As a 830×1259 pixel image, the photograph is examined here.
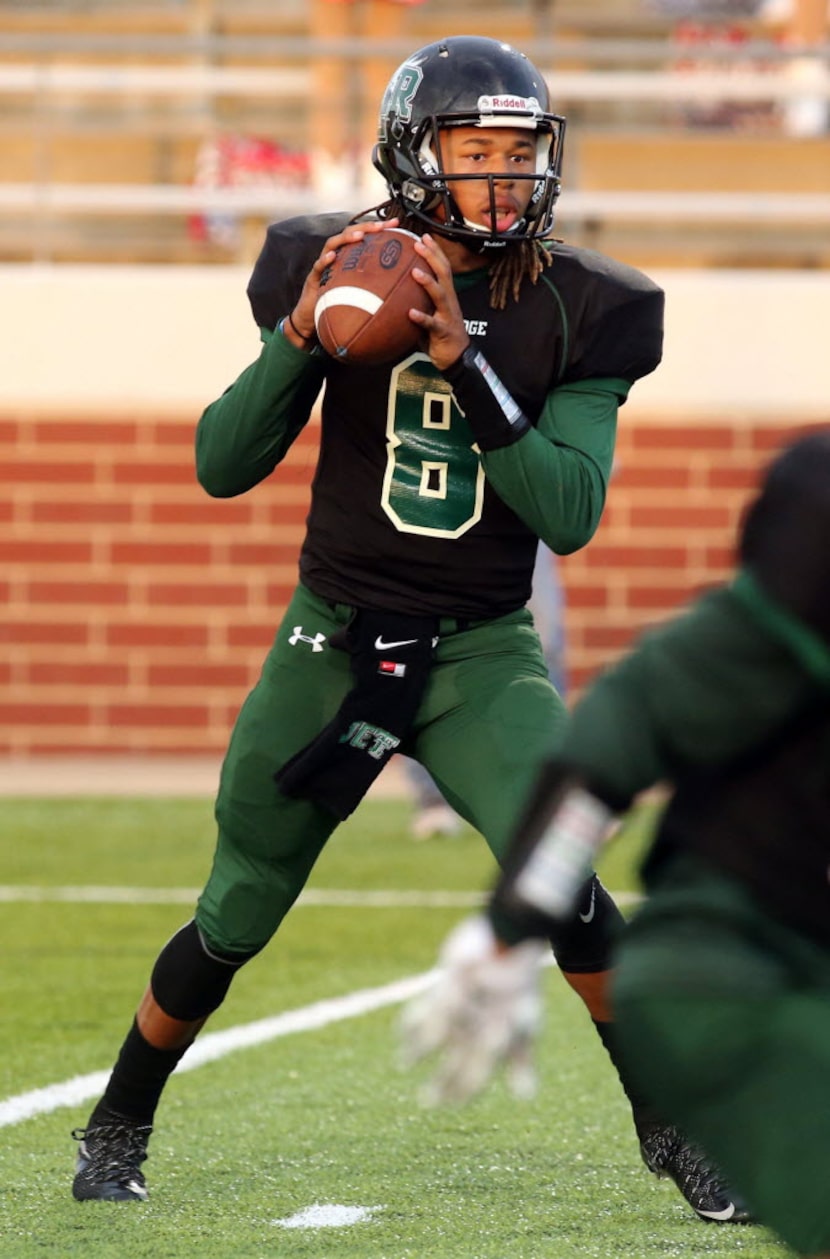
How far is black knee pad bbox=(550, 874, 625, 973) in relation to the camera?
3557mm

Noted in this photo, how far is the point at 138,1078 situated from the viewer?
12.4 feet

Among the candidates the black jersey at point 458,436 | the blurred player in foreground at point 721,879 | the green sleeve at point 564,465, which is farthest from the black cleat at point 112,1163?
the blurred player in foreground at point 721,879

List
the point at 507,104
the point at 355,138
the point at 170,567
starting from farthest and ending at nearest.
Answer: the point at 355,138, the point at 170,567, the point at 507,104

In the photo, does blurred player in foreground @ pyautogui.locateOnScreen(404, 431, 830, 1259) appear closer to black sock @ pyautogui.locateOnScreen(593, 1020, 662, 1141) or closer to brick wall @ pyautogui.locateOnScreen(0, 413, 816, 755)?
black sock @ pyautogui.locateOnScreen(593, 1020, 662, 1141)

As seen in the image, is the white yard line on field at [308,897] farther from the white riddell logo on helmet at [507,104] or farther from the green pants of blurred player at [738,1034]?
the green pants of blurred player at [738,1034]

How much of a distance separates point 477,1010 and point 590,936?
4.66ft

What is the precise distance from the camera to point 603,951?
11.8ft

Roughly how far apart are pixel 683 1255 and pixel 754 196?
30.0ft

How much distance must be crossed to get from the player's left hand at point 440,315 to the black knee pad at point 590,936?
2.80 feet

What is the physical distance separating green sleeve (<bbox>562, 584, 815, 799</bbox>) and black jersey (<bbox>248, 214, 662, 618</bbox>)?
135cm

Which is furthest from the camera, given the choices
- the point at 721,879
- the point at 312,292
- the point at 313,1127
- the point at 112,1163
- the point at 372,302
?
the point at 313,1127

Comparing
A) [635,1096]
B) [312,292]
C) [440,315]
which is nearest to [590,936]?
[635,1096]

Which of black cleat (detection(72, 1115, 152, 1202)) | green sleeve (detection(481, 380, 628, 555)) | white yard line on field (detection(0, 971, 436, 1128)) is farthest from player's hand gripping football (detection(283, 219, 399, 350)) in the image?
white yard line on field (detection(0, 971, 436, 1128))

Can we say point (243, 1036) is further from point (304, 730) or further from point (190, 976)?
point (304, 730)
